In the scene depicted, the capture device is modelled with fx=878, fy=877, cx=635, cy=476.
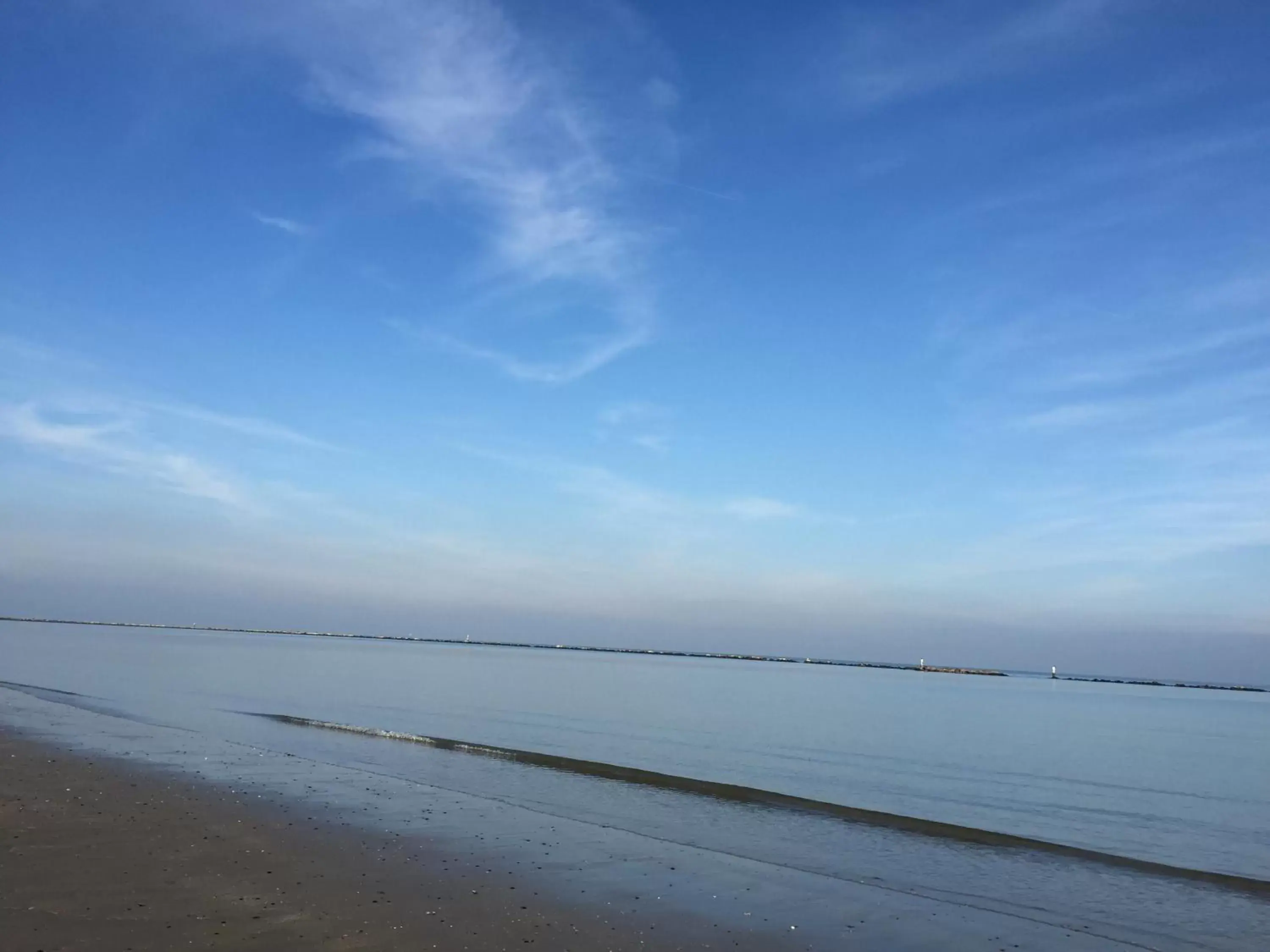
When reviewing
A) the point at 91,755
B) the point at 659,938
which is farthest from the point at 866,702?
the point at 659,938

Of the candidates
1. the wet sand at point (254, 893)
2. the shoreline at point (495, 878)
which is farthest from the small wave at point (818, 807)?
the wet sand at point (254, 893)

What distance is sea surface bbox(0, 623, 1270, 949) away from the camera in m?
16.2

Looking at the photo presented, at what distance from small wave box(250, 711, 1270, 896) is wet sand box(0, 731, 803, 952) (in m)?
10.4

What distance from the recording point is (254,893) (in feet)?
38.0

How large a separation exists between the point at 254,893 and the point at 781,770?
807 inches

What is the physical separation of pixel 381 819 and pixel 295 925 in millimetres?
7091

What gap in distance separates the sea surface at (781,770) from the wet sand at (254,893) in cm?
205

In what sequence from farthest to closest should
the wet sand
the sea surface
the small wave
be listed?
the small wave, the sea surface, the wet sand

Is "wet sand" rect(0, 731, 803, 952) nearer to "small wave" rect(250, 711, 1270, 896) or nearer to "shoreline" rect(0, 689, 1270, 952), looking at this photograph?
"shoreline" rect(0, 689, 1270, 952)

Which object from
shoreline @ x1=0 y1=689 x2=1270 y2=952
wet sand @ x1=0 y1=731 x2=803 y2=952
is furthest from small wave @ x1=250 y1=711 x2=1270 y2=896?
wet sand @ x1=0 y1=731 x2=803 y2=952

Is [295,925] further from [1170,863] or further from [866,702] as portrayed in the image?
[866,702]

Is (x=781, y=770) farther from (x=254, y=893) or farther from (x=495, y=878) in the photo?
A: (x=254, y=893)

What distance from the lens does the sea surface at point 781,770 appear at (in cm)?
1622

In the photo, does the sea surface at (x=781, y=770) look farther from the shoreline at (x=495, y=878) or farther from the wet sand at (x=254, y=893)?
the wet sand at (x=254, y=893)
